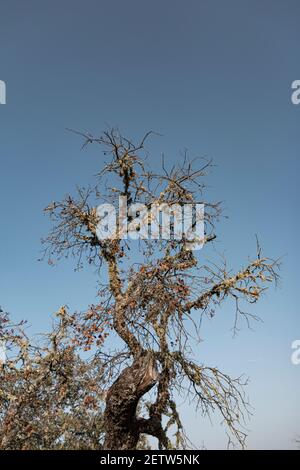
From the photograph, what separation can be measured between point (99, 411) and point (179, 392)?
7.17 ft

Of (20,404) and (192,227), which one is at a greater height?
(192,227)

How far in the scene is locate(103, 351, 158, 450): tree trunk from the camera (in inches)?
322

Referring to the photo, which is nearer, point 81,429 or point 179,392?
point 179,392

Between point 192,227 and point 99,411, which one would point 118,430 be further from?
point 192,227

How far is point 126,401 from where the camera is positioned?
26.8 feet

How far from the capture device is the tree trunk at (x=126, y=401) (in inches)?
322

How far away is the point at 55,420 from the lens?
14195 mm
